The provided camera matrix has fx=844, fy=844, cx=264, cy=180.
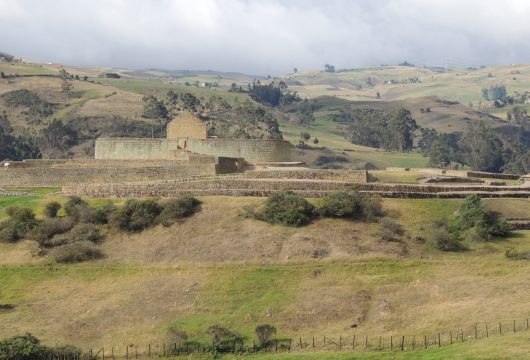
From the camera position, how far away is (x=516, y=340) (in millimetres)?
24484

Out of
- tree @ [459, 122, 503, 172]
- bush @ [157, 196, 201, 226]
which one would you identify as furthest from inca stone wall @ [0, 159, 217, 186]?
tree @ [459, 122, 503, 172]

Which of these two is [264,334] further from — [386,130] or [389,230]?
[386,130]

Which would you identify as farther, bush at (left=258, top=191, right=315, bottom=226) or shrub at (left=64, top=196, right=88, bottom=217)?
shrub at (left=64, top=196, right=88, bottom=217)

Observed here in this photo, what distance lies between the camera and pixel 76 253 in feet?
119

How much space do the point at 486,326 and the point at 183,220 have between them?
16.6m

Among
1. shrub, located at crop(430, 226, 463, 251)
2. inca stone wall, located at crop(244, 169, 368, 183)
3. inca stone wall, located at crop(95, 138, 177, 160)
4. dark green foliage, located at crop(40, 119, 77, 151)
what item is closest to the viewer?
shrub, located at crop(430, 226, 463, 251)

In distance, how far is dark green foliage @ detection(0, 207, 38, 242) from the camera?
3866cm

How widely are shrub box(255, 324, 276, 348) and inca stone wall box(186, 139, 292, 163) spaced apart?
94.1 ft

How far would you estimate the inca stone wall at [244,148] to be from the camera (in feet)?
184

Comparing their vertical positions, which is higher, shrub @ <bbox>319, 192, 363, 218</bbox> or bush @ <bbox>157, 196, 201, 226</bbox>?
shrub @ <bbox>319, 192, 363, 218</bbox>

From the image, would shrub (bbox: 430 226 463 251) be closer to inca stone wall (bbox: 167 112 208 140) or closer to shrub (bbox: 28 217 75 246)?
shrub (bbox: 28 217 75 246)

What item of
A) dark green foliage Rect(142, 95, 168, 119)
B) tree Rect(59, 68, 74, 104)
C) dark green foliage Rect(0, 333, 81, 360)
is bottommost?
dark green foliage Rect(0, 333, 81, 360)

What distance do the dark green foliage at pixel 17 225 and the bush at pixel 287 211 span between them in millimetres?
10699

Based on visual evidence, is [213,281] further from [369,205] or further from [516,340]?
[516,340]
